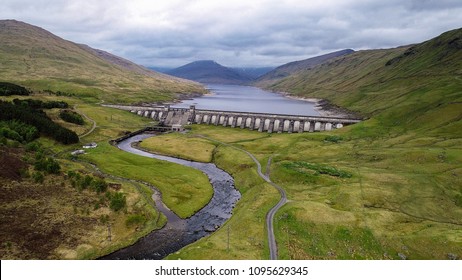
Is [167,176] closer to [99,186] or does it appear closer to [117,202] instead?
[99,186]

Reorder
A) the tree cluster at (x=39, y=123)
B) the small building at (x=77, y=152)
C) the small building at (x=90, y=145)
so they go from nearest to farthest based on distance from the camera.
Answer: the small building at (x=77, y=152) < the tree cluster at (x=39, y=123) < the small building at (x=90, y=145)

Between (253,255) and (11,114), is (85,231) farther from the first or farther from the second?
(11,114)

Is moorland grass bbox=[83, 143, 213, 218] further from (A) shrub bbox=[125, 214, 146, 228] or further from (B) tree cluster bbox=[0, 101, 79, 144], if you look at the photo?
(B) tree cluster bbox=[0, 101, 79, 144]

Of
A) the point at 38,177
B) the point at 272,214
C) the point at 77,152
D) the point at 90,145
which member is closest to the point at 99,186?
the point at 38,177

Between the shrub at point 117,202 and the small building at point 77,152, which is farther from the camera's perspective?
the small building at point 77,152

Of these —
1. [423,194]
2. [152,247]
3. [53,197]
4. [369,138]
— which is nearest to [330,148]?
[369,138]

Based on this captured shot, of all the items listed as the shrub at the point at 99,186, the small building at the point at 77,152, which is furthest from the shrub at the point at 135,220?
the small building at the point at 77,152

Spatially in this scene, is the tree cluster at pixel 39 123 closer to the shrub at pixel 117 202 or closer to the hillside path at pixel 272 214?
the shrub at pixel 117 202

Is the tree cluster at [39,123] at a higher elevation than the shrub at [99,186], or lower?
higher

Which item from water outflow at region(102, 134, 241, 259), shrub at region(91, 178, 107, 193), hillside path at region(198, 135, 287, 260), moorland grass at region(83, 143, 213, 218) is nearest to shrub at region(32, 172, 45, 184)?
shrub at region(91, 178, 107, 193)
